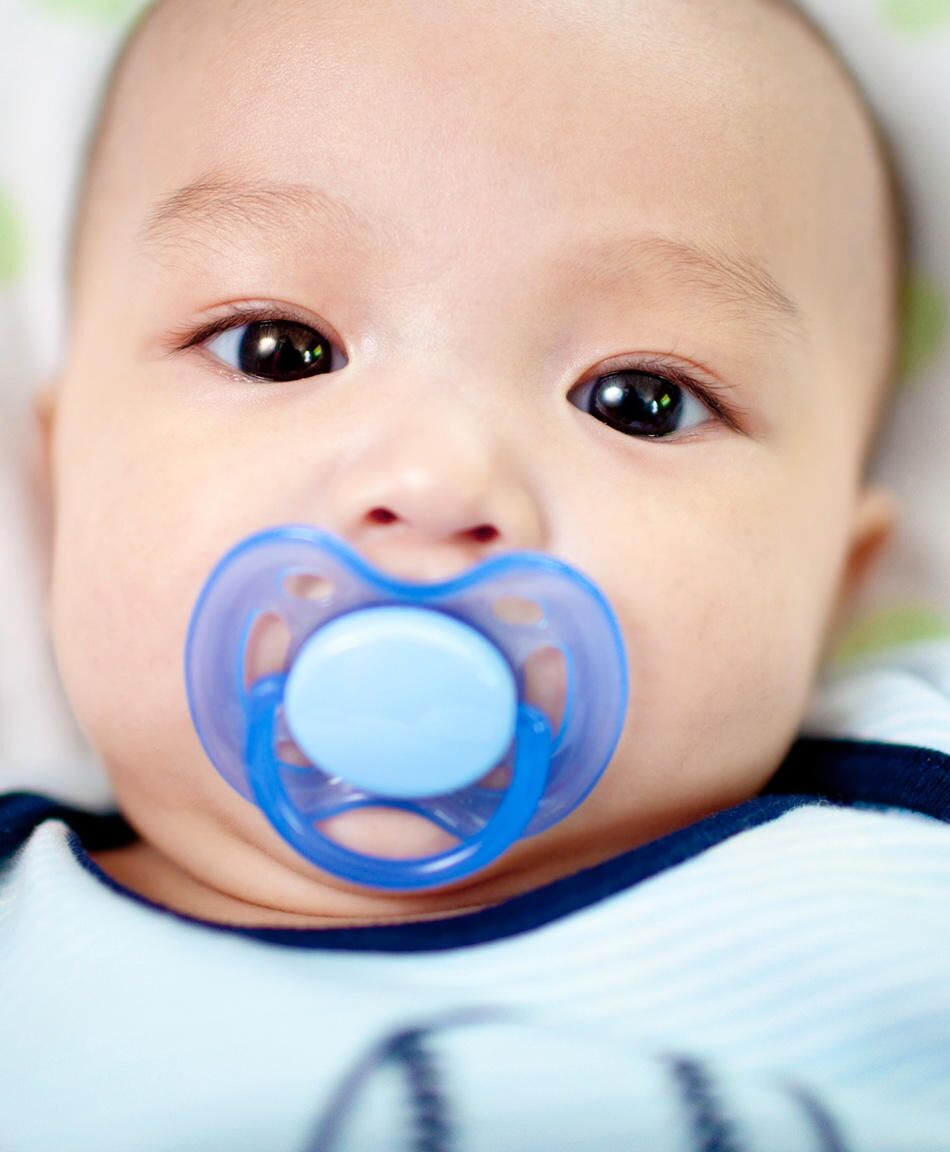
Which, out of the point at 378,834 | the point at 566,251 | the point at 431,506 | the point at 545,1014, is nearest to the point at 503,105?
the point at 566,251

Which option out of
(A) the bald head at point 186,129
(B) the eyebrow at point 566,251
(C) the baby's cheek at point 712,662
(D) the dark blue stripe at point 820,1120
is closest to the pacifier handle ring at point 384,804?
(C) the baby's cheek at point 712,662

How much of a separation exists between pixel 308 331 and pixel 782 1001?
0.61 m

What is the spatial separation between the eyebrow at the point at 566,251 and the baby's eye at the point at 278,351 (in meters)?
0.08

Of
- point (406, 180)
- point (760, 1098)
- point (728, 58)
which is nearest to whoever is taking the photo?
point (760, 1098)

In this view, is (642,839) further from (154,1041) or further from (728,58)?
(728,58)

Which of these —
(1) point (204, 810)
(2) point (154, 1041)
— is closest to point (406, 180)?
(1) point (204, 810)

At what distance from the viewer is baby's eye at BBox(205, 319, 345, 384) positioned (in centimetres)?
99

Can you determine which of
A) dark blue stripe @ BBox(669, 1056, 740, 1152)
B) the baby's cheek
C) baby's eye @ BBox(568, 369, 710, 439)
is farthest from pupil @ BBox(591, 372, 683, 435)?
dark blue stripe @ BBox(669, 1056, 740, 1152)

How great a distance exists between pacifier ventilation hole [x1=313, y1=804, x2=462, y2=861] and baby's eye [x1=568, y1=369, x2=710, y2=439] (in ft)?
1.18

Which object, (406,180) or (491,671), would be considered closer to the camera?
(491,671)

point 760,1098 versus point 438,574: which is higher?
point 438,574

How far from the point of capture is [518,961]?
871mm

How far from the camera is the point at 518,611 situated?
34.3 inches

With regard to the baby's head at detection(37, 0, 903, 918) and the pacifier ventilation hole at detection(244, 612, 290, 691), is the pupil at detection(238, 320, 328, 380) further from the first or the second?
the pacifier ventilation hole at detection(244, 612, 290, 691)
